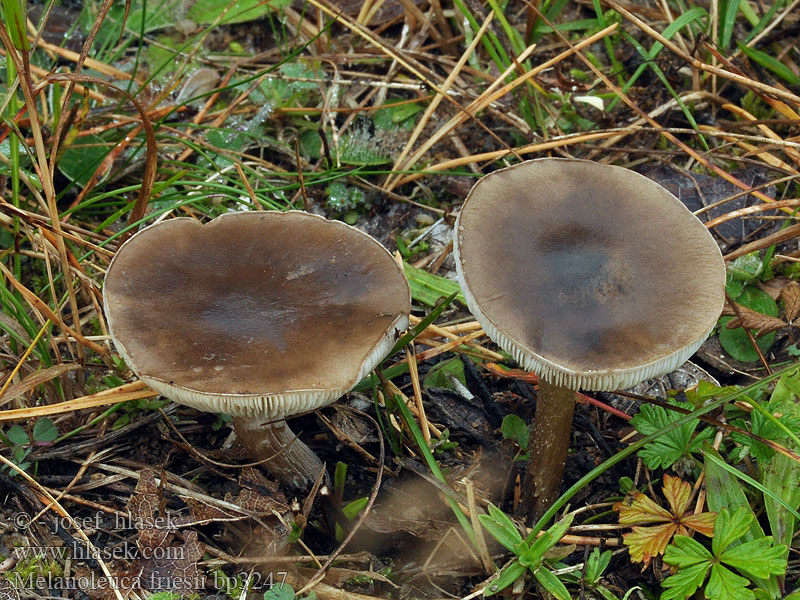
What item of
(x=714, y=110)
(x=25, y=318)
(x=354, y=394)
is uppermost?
(x=25, y=318)

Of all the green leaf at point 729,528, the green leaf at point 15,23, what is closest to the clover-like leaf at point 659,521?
the green leaf at point 729,528

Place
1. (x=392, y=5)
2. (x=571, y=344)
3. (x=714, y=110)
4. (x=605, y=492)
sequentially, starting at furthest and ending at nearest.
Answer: (x=392, y=5)
(x=714, y=110)
(x=605, y=492)
(x=571, y=344)

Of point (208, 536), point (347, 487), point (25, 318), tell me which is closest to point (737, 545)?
point (347, 487)

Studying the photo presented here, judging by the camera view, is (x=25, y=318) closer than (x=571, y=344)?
No

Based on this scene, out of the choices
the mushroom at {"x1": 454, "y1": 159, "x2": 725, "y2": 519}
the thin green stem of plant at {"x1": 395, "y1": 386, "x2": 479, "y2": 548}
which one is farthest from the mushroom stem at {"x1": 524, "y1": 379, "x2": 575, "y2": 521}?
Result: the thin green stem of plant at {"x1": 395, "y1": 386, "x2": 479, "y2": 548}

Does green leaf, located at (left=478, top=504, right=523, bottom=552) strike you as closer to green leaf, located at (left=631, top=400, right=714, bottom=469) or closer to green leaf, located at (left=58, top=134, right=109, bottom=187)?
green leaf, located at (left=631, top=400, right=714, bottom=469)

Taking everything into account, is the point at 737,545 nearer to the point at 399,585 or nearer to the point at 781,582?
the point at 781,582
